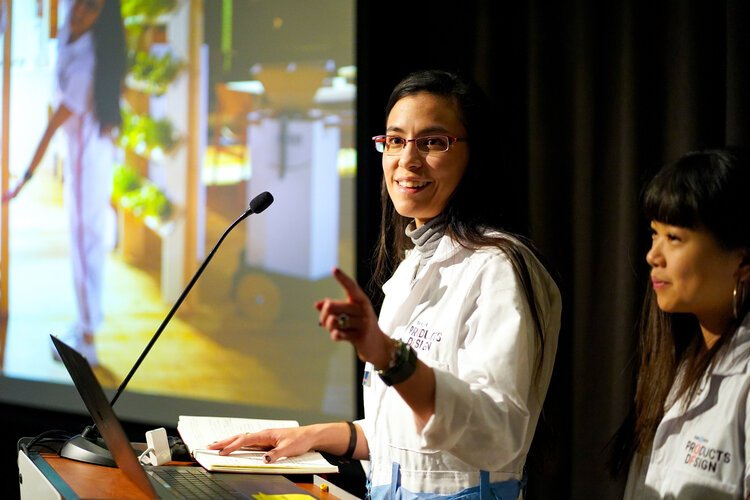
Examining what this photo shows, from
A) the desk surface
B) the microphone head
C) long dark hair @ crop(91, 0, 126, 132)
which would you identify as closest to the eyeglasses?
the microphone head

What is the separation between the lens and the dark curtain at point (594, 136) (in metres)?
2.76

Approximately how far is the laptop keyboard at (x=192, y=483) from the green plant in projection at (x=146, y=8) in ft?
10.3

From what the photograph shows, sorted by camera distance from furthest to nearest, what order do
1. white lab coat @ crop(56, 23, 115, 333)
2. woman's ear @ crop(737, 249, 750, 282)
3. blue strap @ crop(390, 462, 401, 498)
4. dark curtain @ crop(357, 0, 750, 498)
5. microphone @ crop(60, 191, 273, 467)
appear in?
white lab coat @ crop(56, 23, 115, 333), dark curtain @ crop(357, 0, 750, 498), microphone @ crop(60, 191, 273, 467), blue strap @ crop(390, 462, 401, 498), woman's ear @ crop(737, 249, 750, 282)

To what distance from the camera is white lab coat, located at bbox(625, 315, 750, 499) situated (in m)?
1.41

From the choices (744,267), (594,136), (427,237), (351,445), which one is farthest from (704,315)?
(594,136)

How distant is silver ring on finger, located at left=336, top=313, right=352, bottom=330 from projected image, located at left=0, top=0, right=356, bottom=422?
245 centimetres

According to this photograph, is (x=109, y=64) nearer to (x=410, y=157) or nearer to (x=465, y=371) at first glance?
(x=410, y=157)

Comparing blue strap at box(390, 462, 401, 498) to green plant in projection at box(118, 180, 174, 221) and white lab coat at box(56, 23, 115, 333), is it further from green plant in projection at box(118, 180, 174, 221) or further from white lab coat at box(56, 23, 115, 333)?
white lab coat at box(56, 23, 115, 333)

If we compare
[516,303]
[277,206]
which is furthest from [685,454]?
[277,206]

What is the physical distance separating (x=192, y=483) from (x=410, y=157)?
784 mm

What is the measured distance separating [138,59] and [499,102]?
2.12 meters

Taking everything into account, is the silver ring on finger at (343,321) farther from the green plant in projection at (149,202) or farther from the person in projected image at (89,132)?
the person in projected image at (89,132)

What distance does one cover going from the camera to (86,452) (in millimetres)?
1774

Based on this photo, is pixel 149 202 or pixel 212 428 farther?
pixel 149 202
